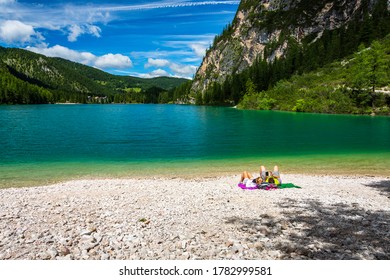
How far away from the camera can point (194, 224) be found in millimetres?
12531

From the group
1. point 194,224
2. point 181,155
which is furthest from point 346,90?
point 194,224

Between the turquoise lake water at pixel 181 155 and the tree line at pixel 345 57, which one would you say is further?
the tree line at pixel 345 57

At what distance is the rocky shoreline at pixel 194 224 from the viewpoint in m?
9.74

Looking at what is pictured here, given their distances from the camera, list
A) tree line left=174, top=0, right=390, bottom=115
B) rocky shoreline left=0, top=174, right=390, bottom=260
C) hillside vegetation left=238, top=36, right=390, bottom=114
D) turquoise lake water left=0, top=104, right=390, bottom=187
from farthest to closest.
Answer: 1. tree line left=174, top=0, right=390, bottom=115
2. hillside vegetation left=238, top=36, right=390, bottom=114
3. turquoise lake water left=0, top=104, right=390, bottom=187
4. rocky shoreline left=0, top=174, right=390, bottom=260

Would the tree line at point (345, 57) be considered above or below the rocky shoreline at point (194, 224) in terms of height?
above

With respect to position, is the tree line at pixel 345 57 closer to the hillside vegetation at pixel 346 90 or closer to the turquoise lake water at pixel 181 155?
the hillside vegetation at pixel 346 90

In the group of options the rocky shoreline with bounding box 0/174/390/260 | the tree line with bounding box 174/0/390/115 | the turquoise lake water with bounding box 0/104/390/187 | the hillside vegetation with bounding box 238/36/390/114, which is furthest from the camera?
the tree line with bounding box 174/0/390/115

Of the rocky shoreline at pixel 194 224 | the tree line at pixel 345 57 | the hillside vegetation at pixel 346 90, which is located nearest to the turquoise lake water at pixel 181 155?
the rocky shoreline at pixel 194 224

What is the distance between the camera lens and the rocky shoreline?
974 cm

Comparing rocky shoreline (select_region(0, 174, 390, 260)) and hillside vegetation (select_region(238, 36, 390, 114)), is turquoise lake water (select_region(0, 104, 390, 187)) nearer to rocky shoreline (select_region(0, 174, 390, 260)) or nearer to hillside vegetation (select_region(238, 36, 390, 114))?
rocky shoreline (select_region(0, 174, 390, 260))

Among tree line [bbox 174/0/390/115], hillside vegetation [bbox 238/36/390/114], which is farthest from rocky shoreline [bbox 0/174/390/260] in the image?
tree line [bbox 174/0/390/115]

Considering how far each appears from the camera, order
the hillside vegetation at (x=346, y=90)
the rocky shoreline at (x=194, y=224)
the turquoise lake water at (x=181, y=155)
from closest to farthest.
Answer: the rocky shoreline at (x=194, y=224) → the turquoise lake water at (x=181, y=155) → the hillside vegetation at (x=346, y=90)
